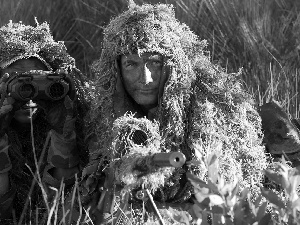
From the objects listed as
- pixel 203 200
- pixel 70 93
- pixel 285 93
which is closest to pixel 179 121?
pixel 70 93

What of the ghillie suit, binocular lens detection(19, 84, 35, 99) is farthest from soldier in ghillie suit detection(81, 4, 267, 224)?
binocular lens detection(19, 84, 35, 99)

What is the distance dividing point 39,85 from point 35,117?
7.3 inches

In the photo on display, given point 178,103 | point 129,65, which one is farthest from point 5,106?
point 178,103

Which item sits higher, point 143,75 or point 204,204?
point 143,75

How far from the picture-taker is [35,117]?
92.7 inches

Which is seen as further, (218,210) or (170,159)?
(170,159)

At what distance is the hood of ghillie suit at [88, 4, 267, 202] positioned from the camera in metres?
2.01

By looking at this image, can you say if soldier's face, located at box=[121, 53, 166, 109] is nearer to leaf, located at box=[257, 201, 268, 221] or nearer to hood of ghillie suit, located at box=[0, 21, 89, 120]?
hood of ghillie suit, located at box=[0, 21, 89, 120]

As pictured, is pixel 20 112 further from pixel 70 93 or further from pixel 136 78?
pixel 136 78

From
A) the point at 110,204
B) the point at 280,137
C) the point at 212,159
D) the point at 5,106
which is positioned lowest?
the point at 110,204

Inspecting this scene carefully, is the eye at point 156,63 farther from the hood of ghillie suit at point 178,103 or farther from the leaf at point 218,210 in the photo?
the leaf at point 218,210

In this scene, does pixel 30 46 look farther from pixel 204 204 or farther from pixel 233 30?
pixel 233 30

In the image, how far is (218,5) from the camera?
11.9ft

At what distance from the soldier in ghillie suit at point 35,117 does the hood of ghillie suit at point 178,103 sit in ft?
0.56
